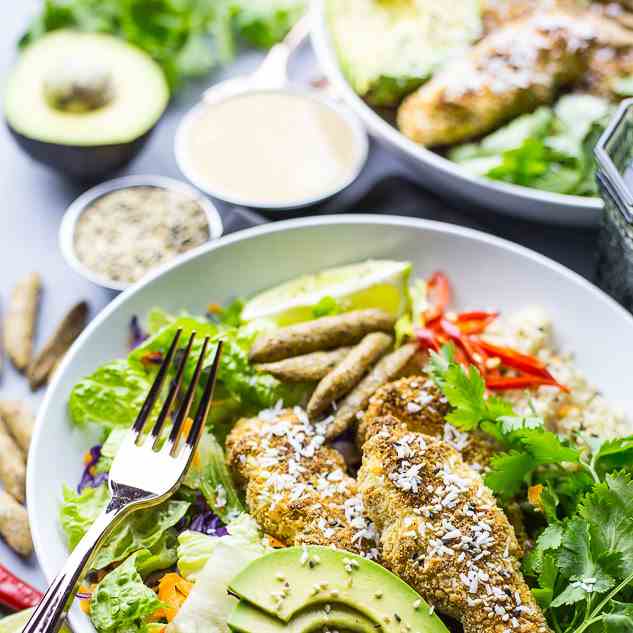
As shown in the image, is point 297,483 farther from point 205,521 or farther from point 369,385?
point 369,385

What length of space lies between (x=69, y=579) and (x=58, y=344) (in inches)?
68.5

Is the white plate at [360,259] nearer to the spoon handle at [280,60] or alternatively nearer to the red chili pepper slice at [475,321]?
the red chili pepper slice at [475,321]

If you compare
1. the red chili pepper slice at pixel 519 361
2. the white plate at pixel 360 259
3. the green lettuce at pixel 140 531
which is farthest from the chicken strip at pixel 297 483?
the red chili pepper slice at pixel 519 361

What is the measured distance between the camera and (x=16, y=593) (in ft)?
11.6

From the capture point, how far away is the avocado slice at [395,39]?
16.5 feet

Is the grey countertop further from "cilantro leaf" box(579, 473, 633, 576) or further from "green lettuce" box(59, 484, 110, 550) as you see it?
"cilantro leaf" box(579, 473, 633, 576)

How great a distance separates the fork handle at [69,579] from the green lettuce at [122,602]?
14 centimetres

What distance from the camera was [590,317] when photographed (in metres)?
3.84

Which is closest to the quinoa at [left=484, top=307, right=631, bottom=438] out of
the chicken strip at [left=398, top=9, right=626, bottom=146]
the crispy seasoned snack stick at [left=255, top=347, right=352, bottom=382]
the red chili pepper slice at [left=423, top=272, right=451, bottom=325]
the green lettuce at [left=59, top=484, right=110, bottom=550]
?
the red chili pepper slice at [left=423, top=272, right=451, bottom=325]

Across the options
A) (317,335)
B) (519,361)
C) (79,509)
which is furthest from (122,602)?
(519,361)

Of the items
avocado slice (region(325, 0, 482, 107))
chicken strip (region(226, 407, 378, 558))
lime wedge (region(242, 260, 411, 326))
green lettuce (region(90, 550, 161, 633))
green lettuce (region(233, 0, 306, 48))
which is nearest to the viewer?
green lettuce (region(90, 550, 161, 633))

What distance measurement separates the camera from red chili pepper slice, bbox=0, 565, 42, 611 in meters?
3.51

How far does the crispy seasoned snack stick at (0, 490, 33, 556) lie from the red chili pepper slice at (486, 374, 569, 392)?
201cm

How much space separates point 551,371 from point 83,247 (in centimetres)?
235
